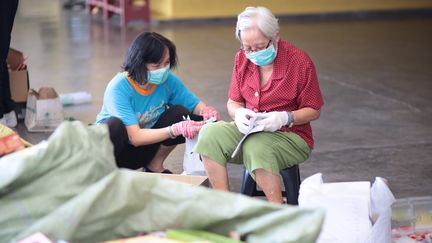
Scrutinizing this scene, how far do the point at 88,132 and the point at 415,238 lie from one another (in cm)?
158

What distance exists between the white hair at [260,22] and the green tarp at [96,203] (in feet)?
4.18

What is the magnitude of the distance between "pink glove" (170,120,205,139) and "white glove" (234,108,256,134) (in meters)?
0.29

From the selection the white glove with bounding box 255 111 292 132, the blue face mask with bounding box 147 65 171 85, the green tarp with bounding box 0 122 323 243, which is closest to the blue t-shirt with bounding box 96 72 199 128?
the blue face mask with bounding box 147 65 171 85

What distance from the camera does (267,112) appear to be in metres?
3.29

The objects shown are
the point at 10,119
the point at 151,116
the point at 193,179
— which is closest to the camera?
the point at 193,179

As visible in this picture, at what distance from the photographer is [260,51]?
3.20 metres

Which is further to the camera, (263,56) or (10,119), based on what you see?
(10,119)

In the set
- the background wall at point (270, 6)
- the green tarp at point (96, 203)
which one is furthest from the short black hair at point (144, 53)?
the background wall at point (270, 6)

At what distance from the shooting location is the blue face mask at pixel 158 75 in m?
3.45

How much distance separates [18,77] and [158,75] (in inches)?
87.2

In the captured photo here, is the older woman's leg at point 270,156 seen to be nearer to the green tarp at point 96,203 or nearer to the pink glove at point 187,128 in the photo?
the pink glove at point 187,128

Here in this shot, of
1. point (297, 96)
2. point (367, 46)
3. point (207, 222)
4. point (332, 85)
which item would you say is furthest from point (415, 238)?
point (367, 46)

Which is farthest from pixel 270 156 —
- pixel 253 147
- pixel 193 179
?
pixel 193 179

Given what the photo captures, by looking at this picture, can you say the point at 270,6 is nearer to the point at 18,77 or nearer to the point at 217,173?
the point at 18,77
